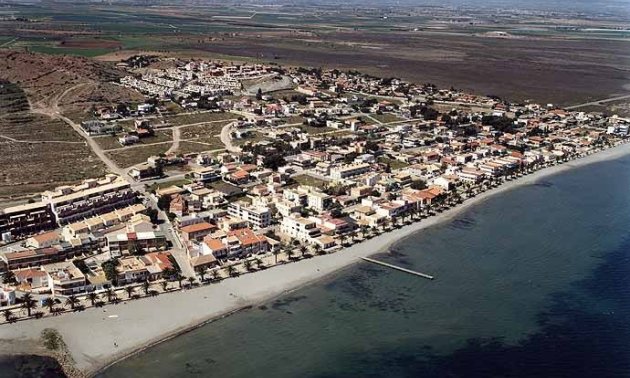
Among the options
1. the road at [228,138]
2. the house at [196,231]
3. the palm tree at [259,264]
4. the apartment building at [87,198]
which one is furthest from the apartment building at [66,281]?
the road at [228,138]

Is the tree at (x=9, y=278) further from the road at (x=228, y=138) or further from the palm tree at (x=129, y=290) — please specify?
the road at (x=228, y=138)

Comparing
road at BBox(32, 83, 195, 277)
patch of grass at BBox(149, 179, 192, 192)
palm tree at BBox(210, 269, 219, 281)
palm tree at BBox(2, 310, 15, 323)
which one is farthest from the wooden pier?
patch of grass at BBox(149, 179, 192, 192)

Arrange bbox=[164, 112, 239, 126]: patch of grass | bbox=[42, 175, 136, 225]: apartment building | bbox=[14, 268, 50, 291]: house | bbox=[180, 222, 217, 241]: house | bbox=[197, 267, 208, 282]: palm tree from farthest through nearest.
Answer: bbox=[164, 112, 239, 126]: patch of grass
bbox=[42, 175, 136, 225]: apartment building
bbox=[180, 222, 217, 241]: house
bbox=[197, 267, 208, 282]: palm tree
bbox=[14, 268, 50, 291]: house

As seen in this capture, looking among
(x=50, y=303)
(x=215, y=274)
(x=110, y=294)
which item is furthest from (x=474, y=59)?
(x=50, y=303)

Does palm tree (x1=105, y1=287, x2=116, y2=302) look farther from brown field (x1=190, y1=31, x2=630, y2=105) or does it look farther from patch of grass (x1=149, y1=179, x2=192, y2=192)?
brown field (x1=190, y1=31, x2=630, y2=105)

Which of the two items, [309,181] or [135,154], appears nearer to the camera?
[309,181]

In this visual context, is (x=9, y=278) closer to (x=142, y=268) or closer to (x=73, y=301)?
(x=73, y=301)

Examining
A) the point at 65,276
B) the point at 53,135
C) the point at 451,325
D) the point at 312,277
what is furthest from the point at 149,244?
the point at 53,135
